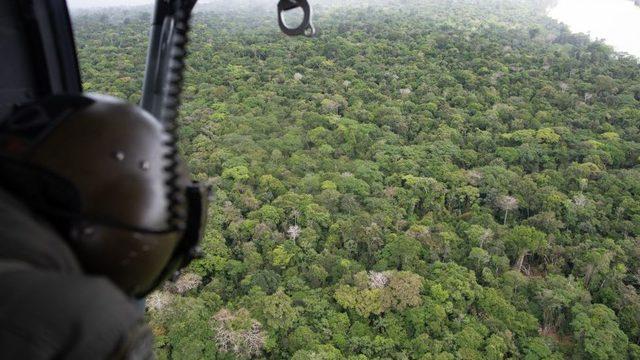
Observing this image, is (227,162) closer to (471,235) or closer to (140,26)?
(471,235)

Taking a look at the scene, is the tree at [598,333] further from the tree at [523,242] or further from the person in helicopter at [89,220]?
the person in helicopter at [89,220]

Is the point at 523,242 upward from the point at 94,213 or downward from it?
downward

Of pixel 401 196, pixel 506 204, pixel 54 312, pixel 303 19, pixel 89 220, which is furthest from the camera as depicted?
pixel 401 196

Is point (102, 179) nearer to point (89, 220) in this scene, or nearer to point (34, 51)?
point (89, 220)

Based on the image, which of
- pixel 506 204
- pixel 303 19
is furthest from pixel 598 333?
pixel 303 19

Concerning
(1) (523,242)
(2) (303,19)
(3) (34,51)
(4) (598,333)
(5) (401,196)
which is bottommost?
(5) (401,196)

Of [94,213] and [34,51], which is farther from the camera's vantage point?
[34,51]

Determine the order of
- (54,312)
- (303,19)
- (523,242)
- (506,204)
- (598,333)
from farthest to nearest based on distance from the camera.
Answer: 1. (506,204)
2. (523,242)
3. (598,333)
4. (303,19)
5. (54,312)
